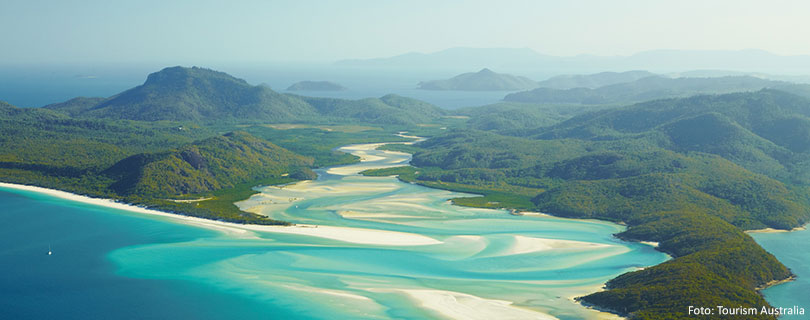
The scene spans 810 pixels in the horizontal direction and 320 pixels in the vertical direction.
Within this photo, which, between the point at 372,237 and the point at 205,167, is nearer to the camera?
the point at 372,237

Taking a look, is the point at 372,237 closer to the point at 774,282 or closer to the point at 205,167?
A: the point at 774,282

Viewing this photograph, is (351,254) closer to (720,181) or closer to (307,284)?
(307,284)

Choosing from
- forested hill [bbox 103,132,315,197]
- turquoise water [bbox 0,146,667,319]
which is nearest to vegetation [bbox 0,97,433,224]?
forested hill [bbox 103,132,315,197]

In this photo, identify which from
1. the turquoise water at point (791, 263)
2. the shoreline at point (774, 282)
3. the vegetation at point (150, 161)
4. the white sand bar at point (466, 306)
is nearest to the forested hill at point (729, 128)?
the turquoise water at point (791, 263)

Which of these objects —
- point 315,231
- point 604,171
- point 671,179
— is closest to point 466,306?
point 315,231

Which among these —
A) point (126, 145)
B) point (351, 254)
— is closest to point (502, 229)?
point (351, 254)
